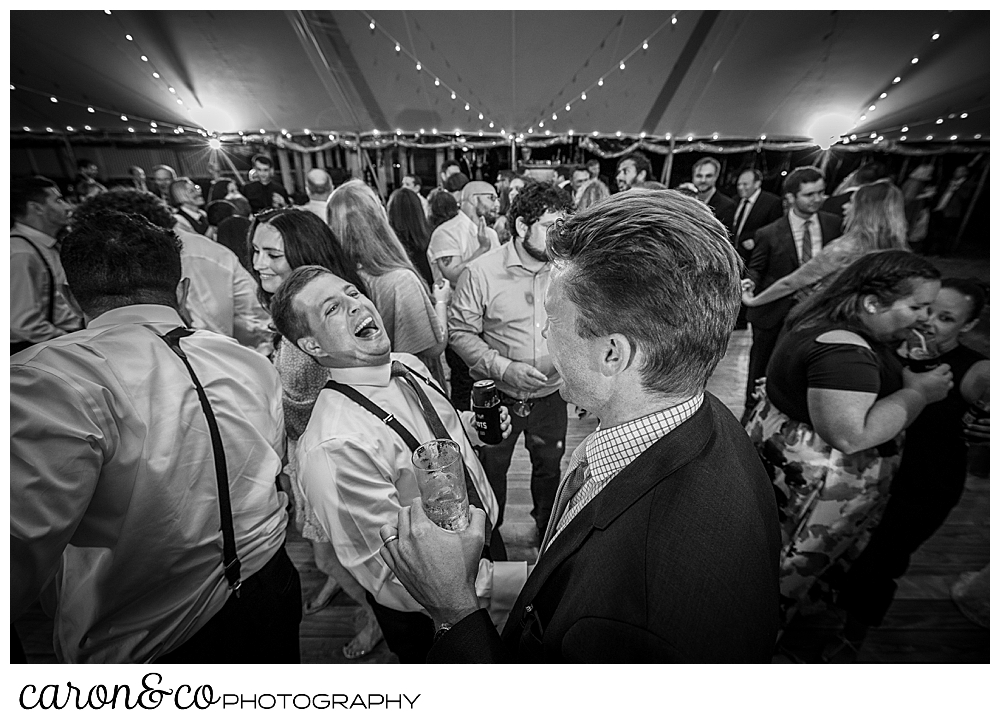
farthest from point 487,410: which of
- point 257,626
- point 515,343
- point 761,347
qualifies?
point 761,347

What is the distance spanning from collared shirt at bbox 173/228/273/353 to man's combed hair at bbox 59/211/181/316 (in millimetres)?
175

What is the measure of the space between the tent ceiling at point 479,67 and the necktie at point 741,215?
0.24 metres

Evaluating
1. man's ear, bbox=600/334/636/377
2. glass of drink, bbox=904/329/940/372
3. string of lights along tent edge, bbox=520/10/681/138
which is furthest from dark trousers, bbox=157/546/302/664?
glass of drink, bbox=904/329/940/372

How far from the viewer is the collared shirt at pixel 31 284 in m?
0.78

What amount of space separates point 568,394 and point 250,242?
827 millimetres

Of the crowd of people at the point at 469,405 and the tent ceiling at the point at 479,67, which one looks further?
the tent ceiling at the point at 479,67

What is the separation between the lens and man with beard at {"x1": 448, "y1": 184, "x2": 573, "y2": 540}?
1195 mm

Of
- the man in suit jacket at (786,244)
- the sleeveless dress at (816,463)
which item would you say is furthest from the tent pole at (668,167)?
the sleeveless dress at (816,463)

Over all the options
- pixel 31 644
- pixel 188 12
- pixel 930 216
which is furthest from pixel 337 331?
pixel 930 216

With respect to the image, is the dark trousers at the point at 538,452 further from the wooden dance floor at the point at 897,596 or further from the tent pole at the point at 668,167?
the tent pole at the point at 668,167

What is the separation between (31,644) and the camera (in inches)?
31.0
